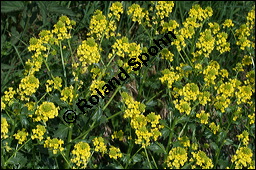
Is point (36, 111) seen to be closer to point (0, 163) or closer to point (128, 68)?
point (0, 163)

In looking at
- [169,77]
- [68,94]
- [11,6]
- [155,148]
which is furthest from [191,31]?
[11,6]

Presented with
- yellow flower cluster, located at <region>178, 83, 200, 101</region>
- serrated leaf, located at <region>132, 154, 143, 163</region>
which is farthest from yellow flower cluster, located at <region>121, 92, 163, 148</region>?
yellow flower cluster, located at <region>178, 83, 200, 101</region>

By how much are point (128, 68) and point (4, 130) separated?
860 millimetres

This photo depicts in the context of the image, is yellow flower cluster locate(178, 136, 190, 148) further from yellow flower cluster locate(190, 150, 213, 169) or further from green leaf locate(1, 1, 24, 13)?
green leaf locate(1, 1, 24, 13)

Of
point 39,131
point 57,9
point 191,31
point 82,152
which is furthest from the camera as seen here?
point 57,9

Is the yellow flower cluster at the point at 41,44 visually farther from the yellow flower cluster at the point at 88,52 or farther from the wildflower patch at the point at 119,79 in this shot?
the wildflower patch at the point at 119,79

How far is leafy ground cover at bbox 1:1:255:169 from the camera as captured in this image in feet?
9.18

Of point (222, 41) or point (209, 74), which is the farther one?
point (222, 41)

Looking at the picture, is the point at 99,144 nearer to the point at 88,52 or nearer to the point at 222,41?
the point at 88,52

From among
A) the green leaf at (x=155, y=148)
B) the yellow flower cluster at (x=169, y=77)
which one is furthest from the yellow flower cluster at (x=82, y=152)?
the yellow flower cluster at (x=169, y=77)

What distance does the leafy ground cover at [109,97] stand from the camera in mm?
2797

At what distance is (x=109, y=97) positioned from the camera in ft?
10.8

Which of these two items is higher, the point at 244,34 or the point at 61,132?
the point at 244,34

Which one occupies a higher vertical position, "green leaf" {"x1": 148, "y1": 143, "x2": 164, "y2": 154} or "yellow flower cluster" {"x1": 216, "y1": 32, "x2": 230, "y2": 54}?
"yellow flower cluster" {"x1": 216, "y1": 32, "x2": 230, "y2": 54}
